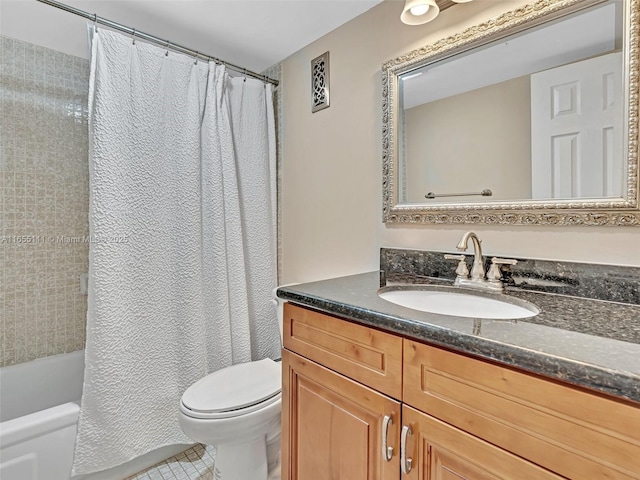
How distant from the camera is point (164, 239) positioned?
5.39 feet

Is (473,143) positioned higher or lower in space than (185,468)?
higher

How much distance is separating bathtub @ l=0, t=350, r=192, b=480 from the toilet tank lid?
21.1 inches

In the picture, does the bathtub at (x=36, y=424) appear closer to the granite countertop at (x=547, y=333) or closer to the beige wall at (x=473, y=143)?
the granite countertop at (x=547, y=333)

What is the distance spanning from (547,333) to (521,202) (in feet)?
1.91

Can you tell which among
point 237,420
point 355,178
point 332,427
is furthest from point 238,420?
point 355,178

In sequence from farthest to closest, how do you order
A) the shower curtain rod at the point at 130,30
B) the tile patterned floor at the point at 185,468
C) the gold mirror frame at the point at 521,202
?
1. the tile patterned floor at the point at 185,468
2. the shower curtain rod at the point at 130,30
3. the gold mirror frame at the point at 521,202

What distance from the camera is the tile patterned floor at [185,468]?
156 centimetres

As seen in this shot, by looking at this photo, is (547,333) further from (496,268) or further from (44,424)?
(44,424)

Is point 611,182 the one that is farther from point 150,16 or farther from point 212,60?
point 150,16

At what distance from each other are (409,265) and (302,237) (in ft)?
2.55

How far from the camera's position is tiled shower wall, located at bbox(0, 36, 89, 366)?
170 cm

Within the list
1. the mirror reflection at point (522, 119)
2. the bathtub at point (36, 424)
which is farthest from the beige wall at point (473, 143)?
the bathtub at point (36, 424)

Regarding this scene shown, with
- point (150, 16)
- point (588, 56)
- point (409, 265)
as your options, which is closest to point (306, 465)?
point (409, 265)

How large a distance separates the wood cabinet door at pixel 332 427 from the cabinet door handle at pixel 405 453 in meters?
0.02
